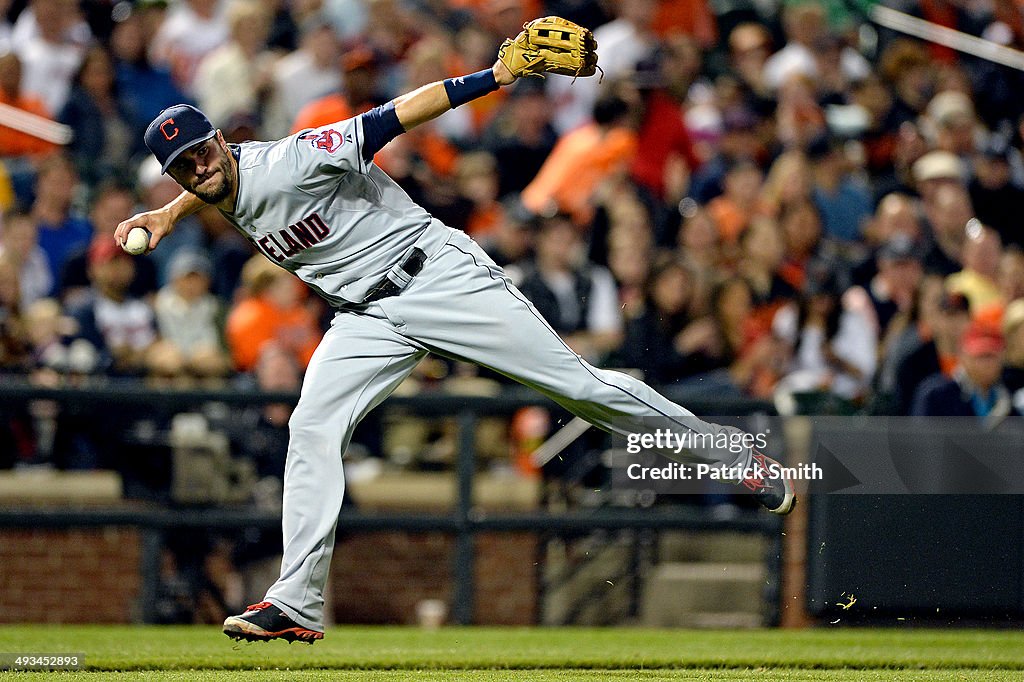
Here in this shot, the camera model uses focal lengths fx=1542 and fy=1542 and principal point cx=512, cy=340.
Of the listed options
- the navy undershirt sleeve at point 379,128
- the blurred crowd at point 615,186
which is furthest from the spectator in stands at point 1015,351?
the navy undershirt sleeve at point 379,128

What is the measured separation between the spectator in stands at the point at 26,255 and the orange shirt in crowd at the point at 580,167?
309 cm

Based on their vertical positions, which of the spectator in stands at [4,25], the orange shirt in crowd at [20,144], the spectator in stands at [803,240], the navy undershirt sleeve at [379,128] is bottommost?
the navy undershirt sleeve at [379,128]

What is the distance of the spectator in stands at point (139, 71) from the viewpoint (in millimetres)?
10992

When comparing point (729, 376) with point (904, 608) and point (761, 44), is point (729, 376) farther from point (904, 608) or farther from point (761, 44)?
point (761, 44)

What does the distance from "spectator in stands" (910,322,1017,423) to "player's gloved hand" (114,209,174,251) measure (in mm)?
4452

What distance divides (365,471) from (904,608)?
2963mm

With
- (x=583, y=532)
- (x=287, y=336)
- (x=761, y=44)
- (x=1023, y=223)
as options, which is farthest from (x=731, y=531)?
(x=761, y=44)

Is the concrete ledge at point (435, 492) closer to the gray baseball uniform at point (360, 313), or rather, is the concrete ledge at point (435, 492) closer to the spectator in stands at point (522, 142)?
the gray baseball uniform at point (360, 313)

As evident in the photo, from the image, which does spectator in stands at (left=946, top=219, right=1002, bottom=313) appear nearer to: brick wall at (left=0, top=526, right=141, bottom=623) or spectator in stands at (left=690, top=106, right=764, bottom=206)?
spectator in stands at (left=690, top=106, right=764, bottom=206)

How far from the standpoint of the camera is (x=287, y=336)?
28.8 feet

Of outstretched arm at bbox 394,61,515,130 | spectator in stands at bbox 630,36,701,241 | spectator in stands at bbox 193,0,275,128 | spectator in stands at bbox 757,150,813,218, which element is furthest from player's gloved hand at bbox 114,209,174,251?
spectator in stands at bbox 757,150,813,218

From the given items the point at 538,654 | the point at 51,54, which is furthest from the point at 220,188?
the point at 51,54

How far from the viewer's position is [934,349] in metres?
8.88

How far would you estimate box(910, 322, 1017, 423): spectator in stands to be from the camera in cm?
826
